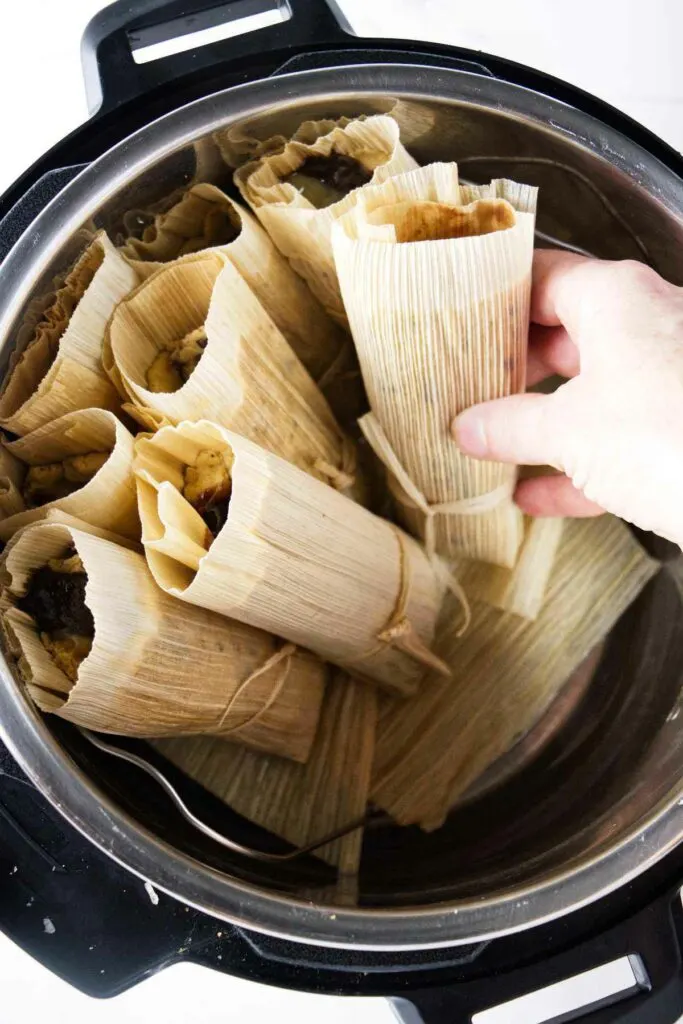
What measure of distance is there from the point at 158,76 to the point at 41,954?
2.16ft

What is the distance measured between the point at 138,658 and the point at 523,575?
0.40 m

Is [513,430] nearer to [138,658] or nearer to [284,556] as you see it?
[284,556]

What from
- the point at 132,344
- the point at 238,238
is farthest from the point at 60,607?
the point at 238,238

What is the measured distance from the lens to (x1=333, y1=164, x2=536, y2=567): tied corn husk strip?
622 millimetres

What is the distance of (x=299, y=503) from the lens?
654 mm

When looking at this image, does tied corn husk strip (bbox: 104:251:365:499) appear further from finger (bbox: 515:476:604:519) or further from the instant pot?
finger (bbox: 515:476:604:519)

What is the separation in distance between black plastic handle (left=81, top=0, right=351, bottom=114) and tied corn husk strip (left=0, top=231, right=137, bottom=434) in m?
0.12

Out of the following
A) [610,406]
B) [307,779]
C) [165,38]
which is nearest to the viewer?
[610,406]

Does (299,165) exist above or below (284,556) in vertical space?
above

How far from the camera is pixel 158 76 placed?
686 millimetres

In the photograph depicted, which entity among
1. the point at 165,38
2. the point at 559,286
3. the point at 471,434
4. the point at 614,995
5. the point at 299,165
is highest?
the point at 165,38

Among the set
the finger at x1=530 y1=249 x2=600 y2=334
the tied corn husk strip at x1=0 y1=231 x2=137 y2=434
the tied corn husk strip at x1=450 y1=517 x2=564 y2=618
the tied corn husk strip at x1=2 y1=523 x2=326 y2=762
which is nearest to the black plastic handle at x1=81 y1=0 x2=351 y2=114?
the tied corn husk strip at x1=0 y1=231 x2=137 y2=434

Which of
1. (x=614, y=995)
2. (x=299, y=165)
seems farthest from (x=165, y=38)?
(x=614, y=995)

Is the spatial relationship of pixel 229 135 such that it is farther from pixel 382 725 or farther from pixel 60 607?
pixel 382 725
